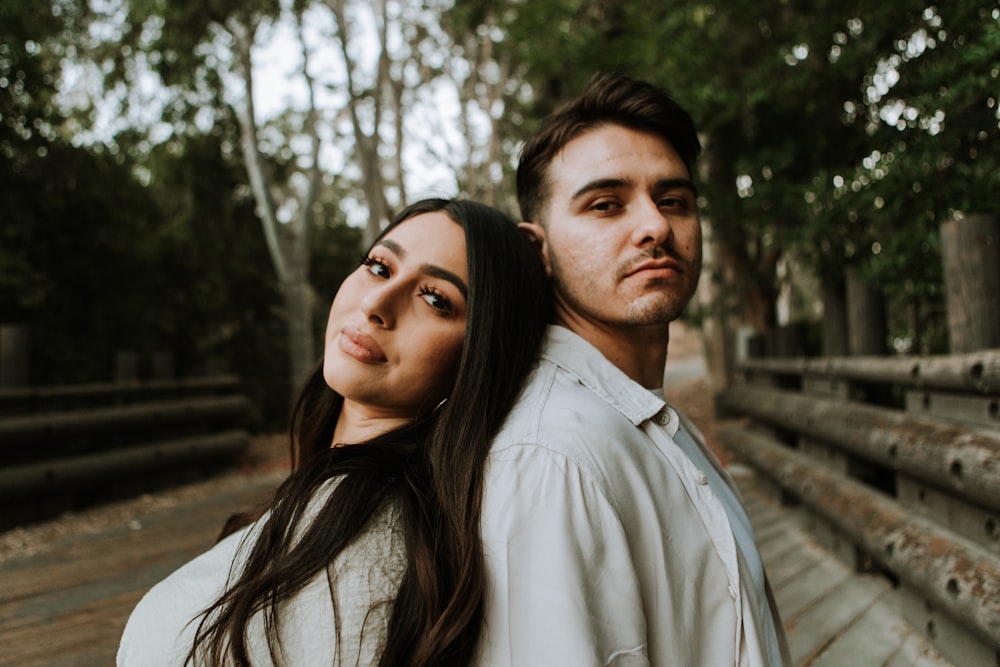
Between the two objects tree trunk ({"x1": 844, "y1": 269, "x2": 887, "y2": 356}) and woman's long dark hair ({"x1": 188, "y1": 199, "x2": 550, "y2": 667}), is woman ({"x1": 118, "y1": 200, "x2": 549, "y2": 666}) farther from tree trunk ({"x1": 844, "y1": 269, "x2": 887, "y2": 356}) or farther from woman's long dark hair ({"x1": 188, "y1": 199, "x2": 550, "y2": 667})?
tree trunk ({"x1": 844, "y1": 269, "x2": 887, "y2": 356})

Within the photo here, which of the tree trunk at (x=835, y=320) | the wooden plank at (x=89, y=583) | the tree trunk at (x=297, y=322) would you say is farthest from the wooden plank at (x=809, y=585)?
the tree trunk at (x=297, y=322)

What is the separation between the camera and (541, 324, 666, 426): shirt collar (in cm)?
172

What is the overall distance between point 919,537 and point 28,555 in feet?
17.5

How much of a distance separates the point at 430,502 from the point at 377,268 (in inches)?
29.0

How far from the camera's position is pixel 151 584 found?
12.9ft

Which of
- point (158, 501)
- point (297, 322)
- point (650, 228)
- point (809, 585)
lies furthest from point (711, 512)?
point (297, 322)

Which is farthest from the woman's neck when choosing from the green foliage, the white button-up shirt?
the green foliage

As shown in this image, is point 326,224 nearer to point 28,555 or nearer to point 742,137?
point 742,137

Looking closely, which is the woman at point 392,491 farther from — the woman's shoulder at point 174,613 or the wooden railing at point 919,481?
the wooden railing at point 919,481

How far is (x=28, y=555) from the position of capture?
15.8ft

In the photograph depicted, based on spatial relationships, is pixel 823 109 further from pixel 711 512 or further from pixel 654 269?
pixel 711 512

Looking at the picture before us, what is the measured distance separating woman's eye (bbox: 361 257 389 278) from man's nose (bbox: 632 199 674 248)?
27.5 inches

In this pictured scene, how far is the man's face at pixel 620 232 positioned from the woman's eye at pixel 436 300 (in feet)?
1.32

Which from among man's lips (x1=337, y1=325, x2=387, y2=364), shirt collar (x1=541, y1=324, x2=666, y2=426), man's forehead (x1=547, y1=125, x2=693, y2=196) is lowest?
shirt collar (x1=541, y1=324, x2=666, y2=426)
